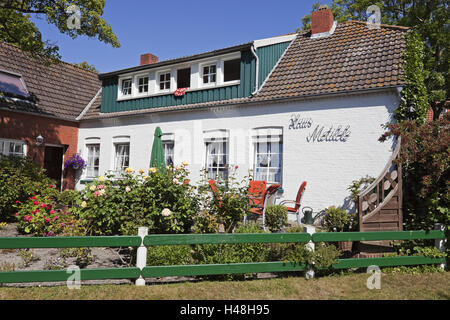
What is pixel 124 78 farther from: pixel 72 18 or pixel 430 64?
pixel 430 64

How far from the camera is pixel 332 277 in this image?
5242 millimetres

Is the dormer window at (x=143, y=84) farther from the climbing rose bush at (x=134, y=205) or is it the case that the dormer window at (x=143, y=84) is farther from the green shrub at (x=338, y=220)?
the green shrub at (x=338, y=220)

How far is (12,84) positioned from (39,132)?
2.21 m

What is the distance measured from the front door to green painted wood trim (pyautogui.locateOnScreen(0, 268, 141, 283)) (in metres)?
12.3

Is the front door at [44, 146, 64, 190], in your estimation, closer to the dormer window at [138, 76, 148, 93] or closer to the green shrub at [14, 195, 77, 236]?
the dormer window at [138, 76, 148, 93]

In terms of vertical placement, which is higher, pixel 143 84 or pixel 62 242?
pixel 143 84

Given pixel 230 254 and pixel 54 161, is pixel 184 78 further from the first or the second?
pixel 230 254

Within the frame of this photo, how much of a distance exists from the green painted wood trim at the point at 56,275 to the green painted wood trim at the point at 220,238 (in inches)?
19.2

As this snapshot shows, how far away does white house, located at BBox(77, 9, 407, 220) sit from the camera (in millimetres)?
9023

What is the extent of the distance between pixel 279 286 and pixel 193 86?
9.44 meters

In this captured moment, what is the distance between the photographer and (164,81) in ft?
45.2


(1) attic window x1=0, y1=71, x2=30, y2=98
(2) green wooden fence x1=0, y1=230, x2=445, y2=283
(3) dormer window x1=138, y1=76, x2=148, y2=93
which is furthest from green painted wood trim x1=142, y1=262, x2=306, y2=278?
(1) attic window x1=0, y1=71, x2=30, y2=98

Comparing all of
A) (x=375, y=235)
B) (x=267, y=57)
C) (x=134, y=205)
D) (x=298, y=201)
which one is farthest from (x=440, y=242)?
(x=267, y=57)

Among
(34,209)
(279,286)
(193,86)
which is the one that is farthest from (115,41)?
(279,286)
